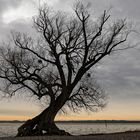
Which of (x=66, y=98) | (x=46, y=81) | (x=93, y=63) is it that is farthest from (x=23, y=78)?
(x=93, y=63)

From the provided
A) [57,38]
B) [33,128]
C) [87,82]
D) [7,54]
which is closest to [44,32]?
[57,38]

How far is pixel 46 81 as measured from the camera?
138ft

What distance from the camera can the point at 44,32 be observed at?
42.0 m

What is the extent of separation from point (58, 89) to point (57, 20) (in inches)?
302

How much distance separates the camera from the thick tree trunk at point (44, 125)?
40031 millimetres

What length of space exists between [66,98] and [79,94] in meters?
2.09

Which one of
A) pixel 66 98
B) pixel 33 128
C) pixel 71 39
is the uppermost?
pixel 71 39

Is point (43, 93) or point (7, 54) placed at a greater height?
point (7, 54)

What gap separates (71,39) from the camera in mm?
41906

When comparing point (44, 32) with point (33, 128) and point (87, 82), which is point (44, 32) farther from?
point (33, 128)

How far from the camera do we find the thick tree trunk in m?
40.0

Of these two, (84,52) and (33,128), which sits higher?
(84,52)

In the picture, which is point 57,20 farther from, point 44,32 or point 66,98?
point 66,98

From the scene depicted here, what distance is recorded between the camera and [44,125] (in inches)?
1590
